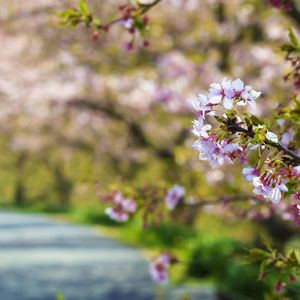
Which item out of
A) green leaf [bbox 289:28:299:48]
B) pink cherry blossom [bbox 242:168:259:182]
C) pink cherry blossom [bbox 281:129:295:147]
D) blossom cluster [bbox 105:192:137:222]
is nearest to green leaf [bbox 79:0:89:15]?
green leaf [bbox 289:28:299:48]

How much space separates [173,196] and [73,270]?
10.1 metres

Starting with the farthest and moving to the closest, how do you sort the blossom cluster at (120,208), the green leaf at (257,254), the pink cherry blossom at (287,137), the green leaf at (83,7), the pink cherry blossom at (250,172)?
1. the blossom cluster at (120,208)
2. the green leaf at (83,7)
3. the pink cherry blossom at (287,137)
4. the green leaf at (257,254)
5. the pink cherry blossom at (250,172)

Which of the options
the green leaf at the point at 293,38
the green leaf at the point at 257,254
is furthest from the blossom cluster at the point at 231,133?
the green leaf at the point at 293,38

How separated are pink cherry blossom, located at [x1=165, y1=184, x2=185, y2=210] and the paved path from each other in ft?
20.2

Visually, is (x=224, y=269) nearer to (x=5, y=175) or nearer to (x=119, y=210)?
(x=119, y=210)

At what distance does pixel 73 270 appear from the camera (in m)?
15.0

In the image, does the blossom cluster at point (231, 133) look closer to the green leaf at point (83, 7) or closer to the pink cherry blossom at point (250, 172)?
the pink cherry blossom at point (250, 172)

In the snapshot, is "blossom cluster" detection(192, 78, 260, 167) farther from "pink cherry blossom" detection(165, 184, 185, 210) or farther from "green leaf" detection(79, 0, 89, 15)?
"pink cherry blossom" detection(165, 184, 185, 210)

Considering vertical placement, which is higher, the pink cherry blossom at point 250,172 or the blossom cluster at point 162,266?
the pink cherry blossom at point 250,172

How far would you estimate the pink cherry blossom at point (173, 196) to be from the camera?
17.4ft

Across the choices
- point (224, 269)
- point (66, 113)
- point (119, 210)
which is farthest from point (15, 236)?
point (119, 210)

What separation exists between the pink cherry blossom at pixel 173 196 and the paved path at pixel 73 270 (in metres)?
6.16

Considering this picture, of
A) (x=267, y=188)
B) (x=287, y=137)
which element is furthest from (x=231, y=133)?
(x=287, y=137)

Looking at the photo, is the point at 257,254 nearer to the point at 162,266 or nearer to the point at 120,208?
the point at 120,208
